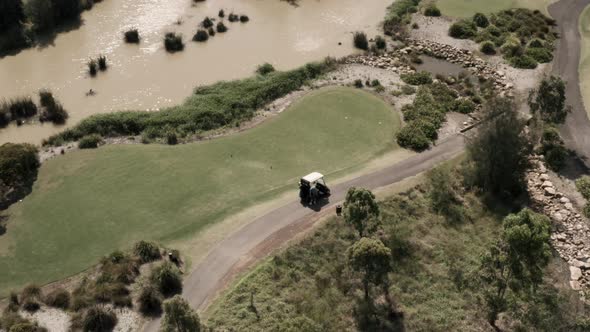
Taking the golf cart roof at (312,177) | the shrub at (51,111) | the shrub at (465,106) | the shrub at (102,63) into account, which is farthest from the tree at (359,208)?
the shrub at (102,63)

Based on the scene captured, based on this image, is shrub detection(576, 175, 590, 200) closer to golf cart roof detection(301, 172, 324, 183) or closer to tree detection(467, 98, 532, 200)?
tree detection(467, 98, 532, 200)

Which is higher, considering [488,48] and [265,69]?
[265,69]

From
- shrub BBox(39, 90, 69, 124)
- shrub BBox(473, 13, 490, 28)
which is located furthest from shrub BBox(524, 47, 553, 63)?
shrub BBox(39, 90, 69, 124)

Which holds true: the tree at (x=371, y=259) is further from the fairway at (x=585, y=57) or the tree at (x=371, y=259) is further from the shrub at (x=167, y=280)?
the fairway at (x=585, y=57)

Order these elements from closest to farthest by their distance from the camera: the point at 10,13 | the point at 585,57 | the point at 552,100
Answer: the point at 552,100 < the point at 585,57 < the point at 10,13

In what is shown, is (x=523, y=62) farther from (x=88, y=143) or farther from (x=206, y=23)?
(x=88, y=143)

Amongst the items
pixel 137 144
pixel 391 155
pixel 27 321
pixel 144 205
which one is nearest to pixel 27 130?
pixel 137 144

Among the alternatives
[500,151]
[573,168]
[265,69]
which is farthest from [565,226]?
[265,69]
